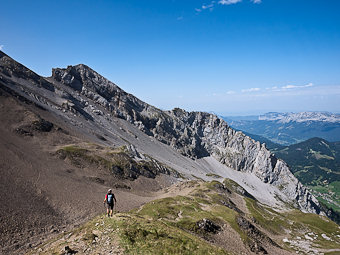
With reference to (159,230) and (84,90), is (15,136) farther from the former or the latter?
(84,90)

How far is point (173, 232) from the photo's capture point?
29.4 metres

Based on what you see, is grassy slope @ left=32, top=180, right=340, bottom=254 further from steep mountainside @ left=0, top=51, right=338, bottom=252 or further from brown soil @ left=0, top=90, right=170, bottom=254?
steep mountainside @ left=0, top=51, right=338, bottom=252

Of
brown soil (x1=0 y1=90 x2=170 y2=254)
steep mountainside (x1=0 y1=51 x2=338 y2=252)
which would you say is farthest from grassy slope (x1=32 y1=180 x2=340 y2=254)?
steep mountainside (x1=0 y1=51 x2=338 y2=252)

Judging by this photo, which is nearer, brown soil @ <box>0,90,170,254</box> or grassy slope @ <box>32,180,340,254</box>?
grassy slope @ <box>32,180,340,254</box>

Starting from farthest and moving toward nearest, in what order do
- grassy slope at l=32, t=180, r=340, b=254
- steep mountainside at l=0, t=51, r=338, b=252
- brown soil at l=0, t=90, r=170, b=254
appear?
steep mountainside at l=0, t=51, r=338, b=252
brown soil at l=0, t=90, r=170, b=254
grassy slope at l=32, t=180, r=340, b=254

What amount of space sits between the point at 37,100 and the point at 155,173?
84.0 m

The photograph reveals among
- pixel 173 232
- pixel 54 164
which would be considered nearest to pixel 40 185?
pixel 54 164

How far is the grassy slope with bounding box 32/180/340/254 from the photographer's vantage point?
23953 millimetres

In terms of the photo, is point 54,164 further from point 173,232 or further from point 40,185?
point 173,232

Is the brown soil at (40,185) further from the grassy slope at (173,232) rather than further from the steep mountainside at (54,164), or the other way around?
the grassy slope at (173,232)

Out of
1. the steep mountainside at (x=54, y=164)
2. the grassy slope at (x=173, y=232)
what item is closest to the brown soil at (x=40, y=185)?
the steep mountainside at (x=54, y=164)

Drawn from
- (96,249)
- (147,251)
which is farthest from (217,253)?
(96,249)

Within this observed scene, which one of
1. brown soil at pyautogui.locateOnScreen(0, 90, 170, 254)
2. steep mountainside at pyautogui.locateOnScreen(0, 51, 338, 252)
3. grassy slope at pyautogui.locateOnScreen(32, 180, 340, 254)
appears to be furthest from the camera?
steep mountainside at pyautogui.locateOnScreen(0, 51, 338, 252)

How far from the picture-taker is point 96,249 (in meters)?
22.8
